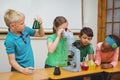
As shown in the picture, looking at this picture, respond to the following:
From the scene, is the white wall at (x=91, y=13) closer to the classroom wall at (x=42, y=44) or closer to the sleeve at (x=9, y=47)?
the classroom wall at (x=42, y=44)

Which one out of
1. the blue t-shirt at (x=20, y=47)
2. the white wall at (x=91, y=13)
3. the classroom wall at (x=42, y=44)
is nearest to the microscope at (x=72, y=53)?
the blue t-shirt at (x=20, y=47)

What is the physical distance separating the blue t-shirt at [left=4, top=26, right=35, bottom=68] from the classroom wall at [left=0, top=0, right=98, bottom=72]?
4.48 feet

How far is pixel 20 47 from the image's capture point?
87.0 inches

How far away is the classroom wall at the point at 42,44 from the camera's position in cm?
361

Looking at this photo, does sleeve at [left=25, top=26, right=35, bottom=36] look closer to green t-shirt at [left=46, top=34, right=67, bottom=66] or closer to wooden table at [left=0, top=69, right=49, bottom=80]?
green t-shirt at [left=46, top=34, right=67, bottom=66]

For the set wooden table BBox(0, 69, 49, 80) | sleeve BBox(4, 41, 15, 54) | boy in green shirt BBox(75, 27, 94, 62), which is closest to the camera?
wooden table BBox(0, 69, 49, 80)

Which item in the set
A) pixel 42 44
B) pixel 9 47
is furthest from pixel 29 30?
pixel 42 44

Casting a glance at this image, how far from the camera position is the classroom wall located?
11.8 feet

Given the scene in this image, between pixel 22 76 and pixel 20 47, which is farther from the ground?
pixel 20 47

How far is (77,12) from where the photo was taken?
4180 millimetres

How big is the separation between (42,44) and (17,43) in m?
1.75

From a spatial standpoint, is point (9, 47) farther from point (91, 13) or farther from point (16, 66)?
point (91, 13)

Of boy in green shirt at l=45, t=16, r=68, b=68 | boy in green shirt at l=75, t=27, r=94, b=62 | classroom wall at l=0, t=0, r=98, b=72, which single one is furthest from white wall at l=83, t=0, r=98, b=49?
boy in green shirt at l=45, t=16, r=68, b=68

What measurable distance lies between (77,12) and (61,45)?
1.85 m
